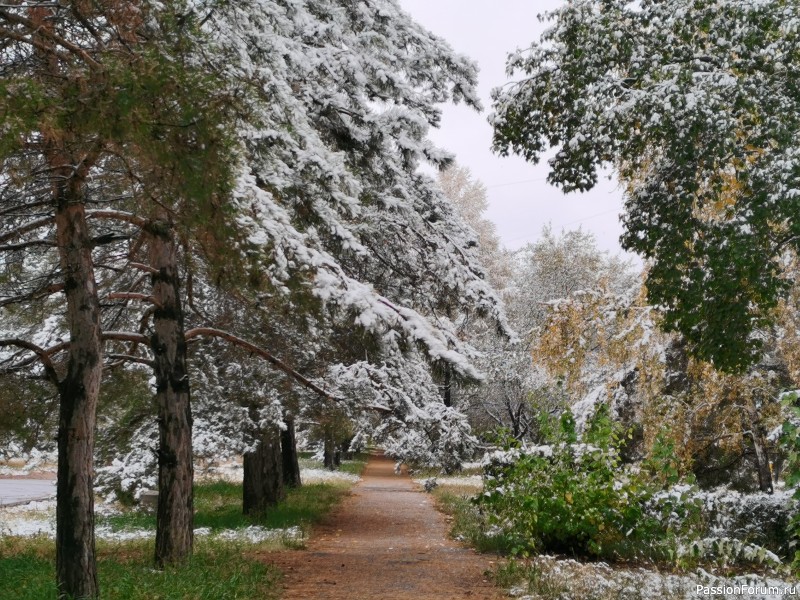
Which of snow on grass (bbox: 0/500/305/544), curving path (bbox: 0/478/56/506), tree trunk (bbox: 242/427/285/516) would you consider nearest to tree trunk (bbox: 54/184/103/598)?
snow on grass (bbox: 0/500/305/544)

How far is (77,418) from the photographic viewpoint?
6.64m

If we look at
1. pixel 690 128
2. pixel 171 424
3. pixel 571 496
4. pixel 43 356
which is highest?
pixel 690 128

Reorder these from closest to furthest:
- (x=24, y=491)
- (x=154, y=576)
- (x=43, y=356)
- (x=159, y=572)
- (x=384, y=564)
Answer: (x=43, y=356) → (x=154, y=576) → (x=159, y=572) → (x=384, y=564) → (x=24, y=491)

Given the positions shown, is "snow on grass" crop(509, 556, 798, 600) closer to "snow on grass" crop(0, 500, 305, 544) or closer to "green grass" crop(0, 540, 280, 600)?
"green grass" crop(0, 540, 280, 600)

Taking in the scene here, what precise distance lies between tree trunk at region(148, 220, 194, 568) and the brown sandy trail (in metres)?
1.39

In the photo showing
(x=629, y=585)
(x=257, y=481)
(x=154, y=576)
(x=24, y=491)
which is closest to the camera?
(x=629, y=585)

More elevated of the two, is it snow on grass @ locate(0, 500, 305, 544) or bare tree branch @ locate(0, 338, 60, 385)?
bare tree branch @ locate(0, 338, 60, 385)

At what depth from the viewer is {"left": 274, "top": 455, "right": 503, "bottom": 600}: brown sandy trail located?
8.23m

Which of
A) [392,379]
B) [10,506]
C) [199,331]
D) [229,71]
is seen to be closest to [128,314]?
[199,331]

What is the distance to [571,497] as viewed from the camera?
9.66m

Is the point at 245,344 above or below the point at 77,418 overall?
above

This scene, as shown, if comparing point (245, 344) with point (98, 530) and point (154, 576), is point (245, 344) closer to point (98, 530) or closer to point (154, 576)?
point (154, 576)

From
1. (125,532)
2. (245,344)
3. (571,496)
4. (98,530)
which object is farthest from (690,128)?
(98,530)

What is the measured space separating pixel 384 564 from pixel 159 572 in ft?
9.92
